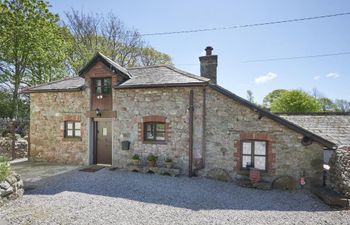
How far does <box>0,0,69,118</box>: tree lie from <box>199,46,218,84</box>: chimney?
17.4 metres

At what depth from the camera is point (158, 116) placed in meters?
9.91

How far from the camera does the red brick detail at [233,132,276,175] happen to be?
8.32 meters

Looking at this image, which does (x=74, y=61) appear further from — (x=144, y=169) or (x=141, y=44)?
(x=144, y=169)

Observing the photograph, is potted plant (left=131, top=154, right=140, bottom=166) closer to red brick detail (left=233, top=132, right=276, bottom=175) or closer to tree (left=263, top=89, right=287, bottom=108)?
red brick detail (left=233, top=132, right=276, bottom=175)

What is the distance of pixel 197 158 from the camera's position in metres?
9.33

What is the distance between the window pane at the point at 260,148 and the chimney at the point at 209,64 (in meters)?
4.64

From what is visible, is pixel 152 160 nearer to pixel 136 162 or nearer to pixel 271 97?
pixel 136 162

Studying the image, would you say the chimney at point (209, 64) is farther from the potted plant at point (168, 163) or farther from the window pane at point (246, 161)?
the potted plant at point (168, 163)

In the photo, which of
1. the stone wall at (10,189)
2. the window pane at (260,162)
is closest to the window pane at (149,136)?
the window pane at (260,162)

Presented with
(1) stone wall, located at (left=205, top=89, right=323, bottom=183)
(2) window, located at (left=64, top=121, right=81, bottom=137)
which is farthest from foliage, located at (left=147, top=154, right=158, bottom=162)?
(2) window, located at (left=64, top=121, right=81, bottom=137)

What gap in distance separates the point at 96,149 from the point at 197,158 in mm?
5559

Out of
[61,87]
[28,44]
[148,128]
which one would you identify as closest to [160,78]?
[148,128]

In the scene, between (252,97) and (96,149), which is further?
(252,97)

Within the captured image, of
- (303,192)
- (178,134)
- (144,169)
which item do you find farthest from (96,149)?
(303,192)
